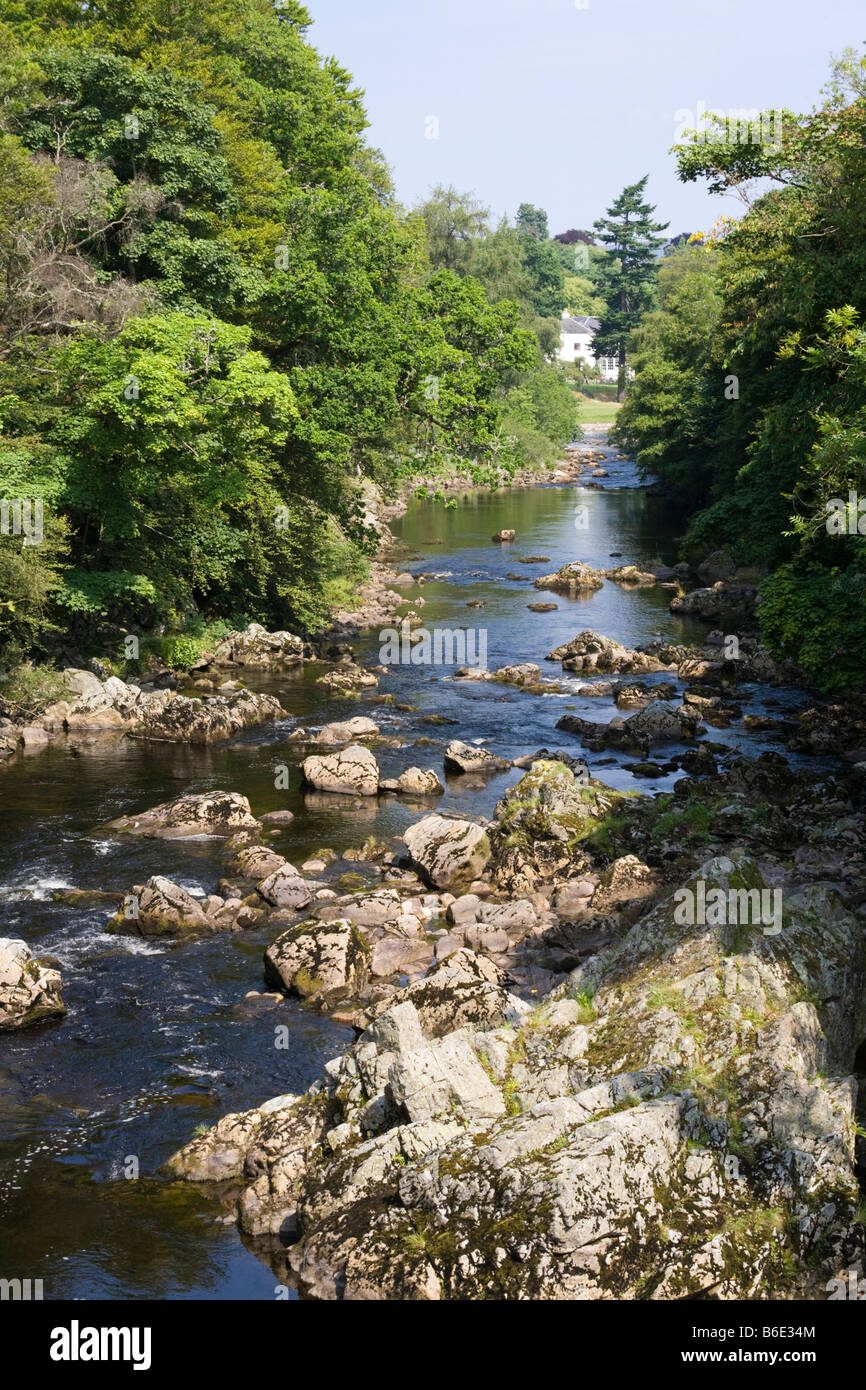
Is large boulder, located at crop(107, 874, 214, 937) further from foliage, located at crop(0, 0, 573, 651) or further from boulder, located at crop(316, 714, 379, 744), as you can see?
foliage, located at crop(0, 0, 573, 651)

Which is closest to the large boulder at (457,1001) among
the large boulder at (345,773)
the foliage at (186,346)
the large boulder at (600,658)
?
the large boulder at (345,773)

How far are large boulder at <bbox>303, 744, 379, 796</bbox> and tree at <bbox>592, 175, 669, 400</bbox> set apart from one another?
120 metres

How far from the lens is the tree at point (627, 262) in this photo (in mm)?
136500

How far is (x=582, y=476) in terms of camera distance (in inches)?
3642

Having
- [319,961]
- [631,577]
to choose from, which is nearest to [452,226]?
[631,577]

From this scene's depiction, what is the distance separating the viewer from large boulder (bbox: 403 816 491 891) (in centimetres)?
2095

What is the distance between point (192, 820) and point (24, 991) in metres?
7.54

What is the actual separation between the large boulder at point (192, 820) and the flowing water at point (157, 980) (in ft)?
1.44

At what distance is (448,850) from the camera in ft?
→ 69.6

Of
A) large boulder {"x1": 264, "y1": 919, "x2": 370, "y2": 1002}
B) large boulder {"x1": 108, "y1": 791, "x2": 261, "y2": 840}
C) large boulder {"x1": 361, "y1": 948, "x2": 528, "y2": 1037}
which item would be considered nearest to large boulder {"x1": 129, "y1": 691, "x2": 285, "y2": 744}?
large boulder {"x1": 108, "y1": 791, "x2": 261, "y2": 840}

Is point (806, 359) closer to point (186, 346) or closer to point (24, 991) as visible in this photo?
point (186, 346)
